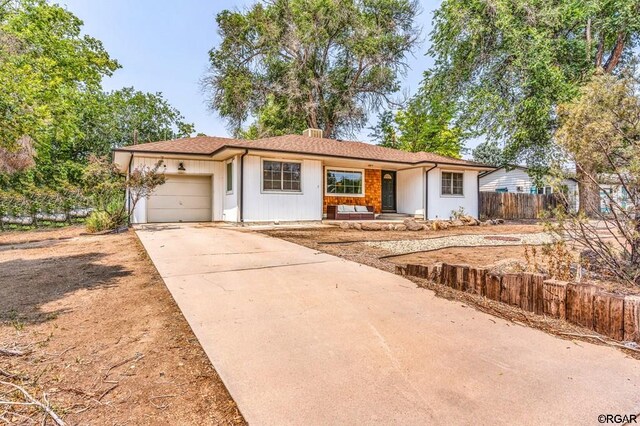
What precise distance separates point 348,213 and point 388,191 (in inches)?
145

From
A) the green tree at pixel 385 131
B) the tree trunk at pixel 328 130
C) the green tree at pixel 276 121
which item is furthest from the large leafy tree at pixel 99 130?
the green tree at pixel 385 131

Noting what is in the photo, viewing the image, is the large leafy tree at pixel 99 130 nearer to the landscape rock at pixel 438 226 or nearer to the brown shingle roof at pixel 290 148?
the brown shingle roof at pixel 290 148

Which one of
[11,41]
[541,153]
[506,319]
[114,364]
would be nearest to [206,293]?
[114,364]

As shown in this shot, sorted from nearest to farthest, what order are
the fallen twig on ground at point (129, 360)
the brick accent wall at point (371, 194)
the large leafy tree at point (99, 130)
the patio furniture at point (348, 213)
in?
the fallen twig on ground at point (129, 360) < the patio furniture at point (348, 213) < the brick accent wall at point (371, 194) < the large leafy tree at point (99, 130)

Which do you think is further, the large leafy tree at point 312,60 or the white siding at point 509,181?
the white siding at point 509,181

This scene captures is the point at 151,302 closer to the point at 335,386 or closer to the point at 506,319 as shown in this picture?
the point at 335,386

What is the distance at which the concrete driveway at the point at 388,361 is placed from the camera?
1604 mm

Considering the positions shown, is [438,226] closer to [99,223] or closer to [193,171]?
[193,171]

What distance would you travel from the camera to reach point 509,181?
25.5 meters

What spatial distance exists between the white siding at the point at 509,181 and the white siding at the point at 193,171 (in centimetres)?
2081

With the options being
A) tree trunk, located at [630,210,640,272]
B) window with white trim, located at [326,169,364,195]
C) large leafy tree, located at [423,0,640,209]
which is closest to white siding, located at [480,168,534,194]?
large leafy tree, located at [423,0,640,209]

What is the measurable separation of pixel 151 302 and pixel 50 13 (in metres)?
18.6

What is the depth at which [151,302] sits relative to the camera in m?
3.29

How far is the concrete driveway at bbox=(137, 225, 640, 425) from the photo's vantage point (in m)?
1.60
